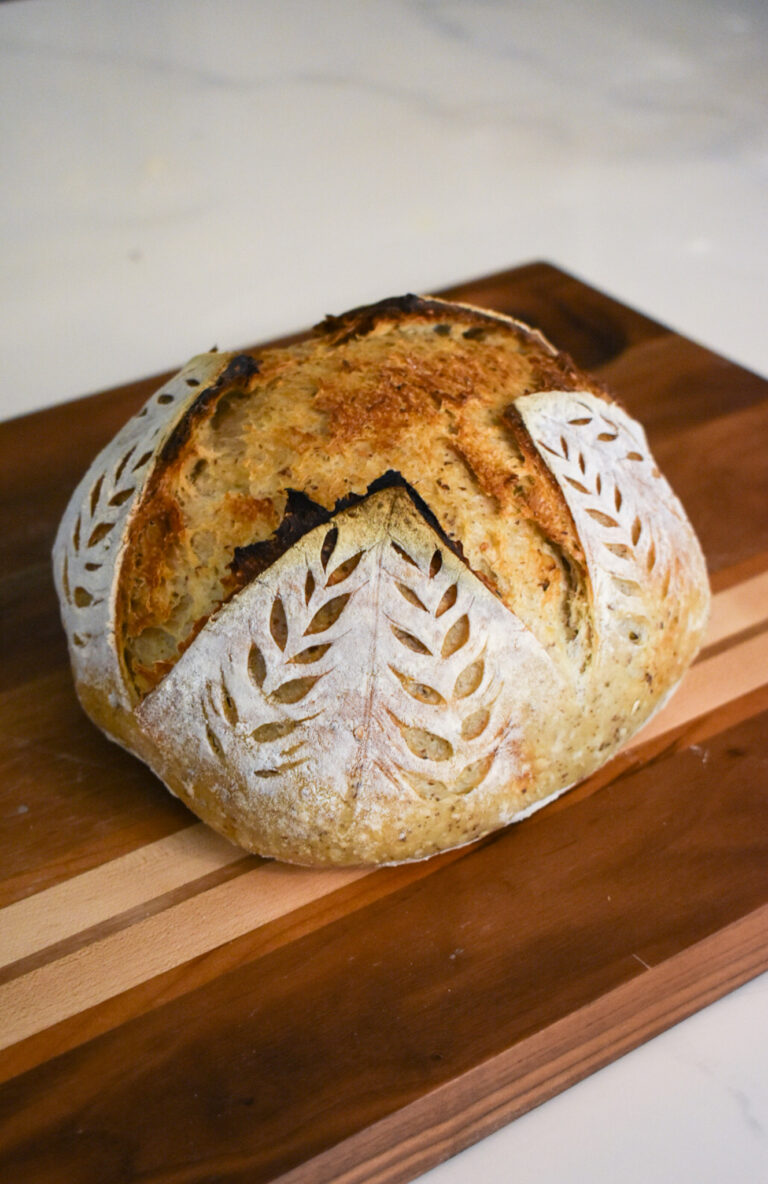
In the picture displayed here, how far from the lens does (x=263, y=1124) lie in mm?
1223

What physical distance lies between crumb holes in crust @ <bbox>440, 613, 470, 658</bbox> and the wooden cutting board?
0.28 metres

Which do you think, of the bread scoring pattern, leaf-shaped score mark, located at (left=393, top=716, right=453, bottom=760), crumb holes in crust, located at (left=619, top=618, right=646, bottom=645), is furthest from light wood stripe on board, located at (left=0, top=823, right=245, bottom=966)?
crumb holes in crust, located at (left=619, top=618, right=646, bottom=645)

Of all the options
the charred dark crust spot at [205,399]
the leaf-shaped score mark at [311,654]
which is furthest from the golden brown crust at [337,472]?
the leaf-shaped score mark at [311,654]

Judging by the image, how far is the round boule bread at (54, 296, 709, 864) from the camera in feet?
4.38

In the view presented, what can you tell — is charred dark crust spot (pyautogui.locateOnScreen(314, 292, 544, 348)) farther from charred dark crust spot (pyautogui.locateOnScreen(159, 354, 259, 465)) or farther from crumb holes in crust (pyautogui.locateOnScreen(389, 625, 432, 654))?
crumb holes in crust (pyautogui.locateOnScreen(389, 625, 432, 654))

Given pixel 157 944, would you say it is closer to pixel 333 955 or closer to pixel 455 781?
pixel 333 955

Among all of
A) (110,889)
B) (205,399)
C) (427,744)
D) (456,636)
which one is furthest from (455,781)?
(205,399)

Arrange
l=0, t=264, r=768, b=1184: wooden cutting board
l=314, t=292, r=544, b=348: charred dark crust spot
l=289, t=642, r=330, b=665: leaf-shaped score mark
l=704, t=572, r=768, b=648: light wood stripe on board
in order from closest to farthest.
Answer: l=0, t=264, r=768, b=1184: wooden cutting board → l=289, t=642, r=330, b=665: leaf-shaped score mark → l=314, t=292, r=544, b=348: charred dark crust spot → l=704, t=572, r=768, b=648: light wood stripe on board

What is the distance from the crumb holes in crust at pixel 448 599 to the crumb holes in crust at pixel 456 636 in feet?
0.06

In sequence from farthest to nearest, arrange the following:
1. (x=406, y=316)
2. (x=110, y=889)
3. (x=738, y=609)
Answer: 1. (x=738, y=609)
2. (x=406, y=316)
3. (x=110, y=889)

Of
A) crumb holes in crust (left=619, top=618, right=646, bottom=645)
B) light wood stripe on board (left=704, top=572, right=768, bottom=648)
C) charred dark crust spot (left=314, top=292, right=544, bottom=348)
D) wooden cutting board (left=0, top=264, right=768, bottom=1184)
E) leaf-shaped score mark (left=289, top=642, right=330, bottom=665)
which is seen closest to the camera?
wooden cutting board (left=0, top=264, right=768, bottom=1184)

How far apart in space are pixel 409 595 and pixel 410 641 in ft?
0.16

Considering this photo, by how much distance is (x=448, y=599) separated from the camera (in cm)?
134

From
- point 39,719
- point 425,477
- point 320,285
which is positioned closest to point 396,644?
point 425,477
